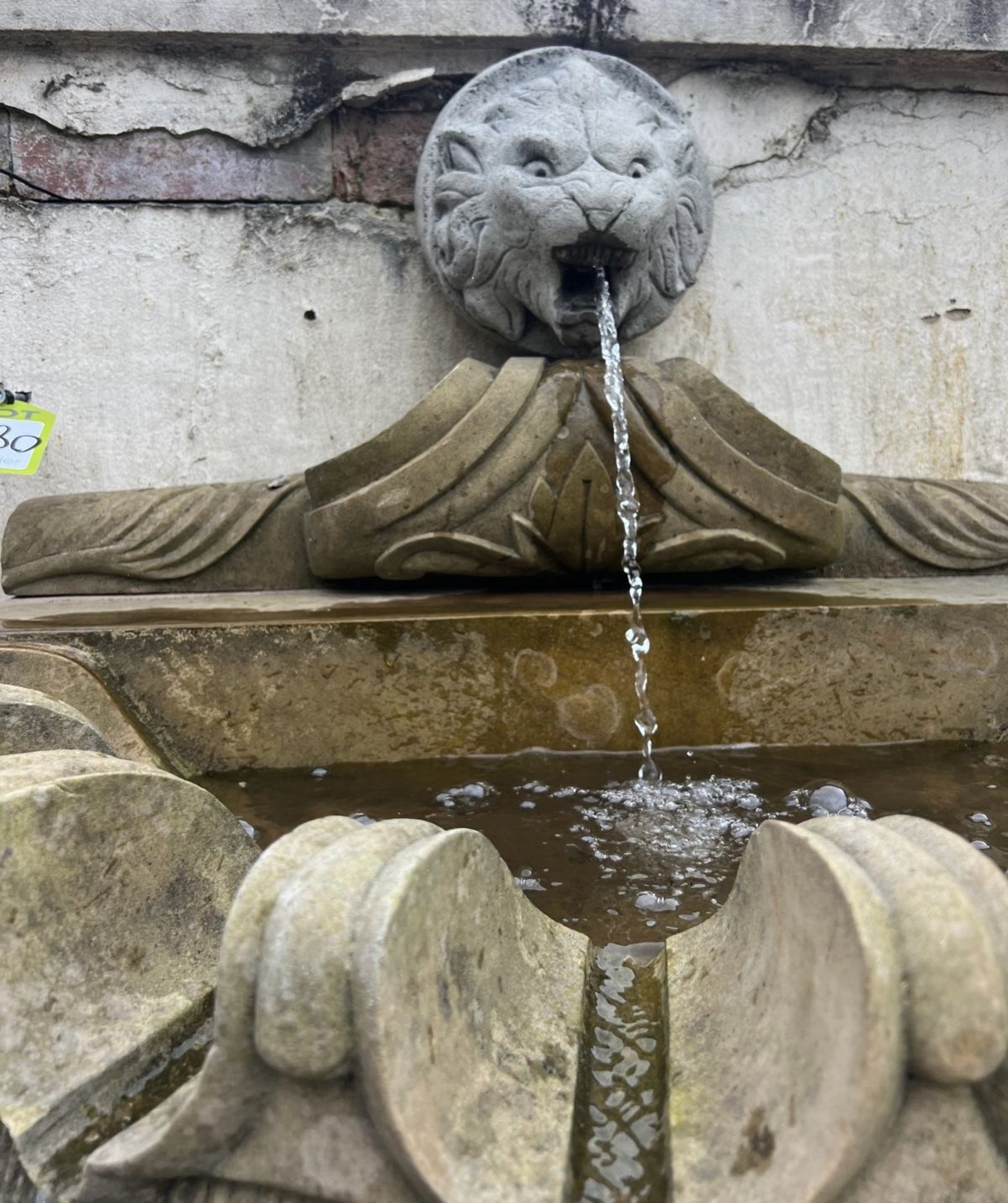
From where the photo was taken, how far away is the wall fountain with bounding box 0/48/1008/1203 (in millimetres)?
627

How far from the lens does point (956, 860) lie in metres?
0.68

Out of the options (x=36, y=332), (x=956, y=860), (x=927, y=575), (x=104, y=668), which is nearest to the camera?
(x=956, y=860)

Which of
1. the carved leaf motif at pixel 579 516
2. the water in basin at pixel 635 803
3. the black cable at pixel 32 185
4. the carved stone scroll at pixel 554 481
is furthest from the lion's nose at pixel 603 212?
the black cable at pixel 32 185

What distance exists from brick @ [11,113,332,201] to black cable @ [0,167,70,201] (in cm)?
1

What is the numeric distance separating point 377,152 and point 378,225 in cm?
19

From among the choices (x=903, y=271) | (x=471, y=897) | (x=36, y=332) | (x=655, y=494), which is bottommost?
(x=471, y=897)

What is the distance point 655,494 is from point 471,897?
1.44m

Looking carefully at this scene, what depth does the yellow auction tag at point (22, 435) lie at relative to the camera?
88.4 inches

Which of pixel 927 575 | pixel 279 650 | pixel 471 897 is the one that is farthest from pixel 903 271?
pixel 471 897

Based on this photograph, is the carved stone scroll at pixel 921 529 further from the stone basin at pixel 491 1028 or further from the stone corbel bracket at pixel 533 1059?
the stone corbel bracket at pixel 533 1059

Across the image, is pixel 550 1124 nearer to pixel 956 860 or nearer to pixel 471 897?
pixel 471 897

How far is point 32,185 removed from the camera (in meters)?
2.61

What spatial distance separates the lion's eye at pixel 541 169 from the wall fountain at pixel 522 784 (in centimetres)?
2

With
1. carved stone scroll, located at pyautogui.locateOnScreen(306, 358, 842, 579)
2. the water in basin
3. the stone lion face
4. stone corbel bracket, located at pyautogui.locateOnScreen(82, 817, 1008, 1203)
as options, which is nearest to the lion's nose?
the stone lion face
